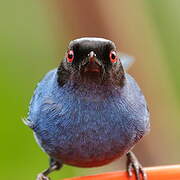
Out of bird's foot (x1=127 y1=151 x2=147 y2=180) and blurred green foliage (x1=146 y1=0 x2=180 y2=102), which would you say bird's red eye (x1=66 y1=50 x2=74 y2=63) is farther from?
blurred green foliage (x1=146 y1=0 x2=180 y2=102)

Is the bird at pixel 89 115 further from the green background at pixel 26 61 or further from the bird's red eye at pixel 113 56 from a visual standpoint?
the green background at pixel 26 61

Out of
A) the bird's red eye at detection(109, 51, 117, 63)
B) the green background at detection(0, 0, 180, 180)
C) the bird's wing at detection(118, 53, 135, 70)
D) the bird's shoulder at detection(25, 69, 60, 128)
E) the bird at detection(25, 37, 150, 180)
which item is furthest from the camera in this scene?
the green background at detection(0, 0, 180, 180)

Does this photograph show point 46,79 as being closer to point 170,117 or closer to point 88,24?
point 88,24

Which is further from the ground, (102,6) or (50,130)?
(102,6)

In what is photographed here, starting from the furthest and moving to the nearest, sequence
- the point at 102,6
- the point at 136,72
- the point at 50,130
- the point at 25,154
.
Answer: the point at 25,154 < the point at 136,72 < the point at 102,6 < the point at 50,130

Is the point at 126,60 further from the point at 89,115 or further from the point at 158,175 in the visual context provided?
the point at 158,175

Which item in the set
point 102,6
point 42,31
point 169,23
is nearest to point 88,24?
point 102,6

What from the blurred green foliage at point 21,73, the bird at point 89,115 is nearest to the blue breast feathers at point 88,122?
the bird at point 89,115

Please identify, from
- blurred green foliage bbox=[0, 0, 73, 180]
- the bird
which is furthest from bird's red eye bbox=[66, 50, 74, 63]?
blurred green foliage bbox=[0, 0, 73, 180]
